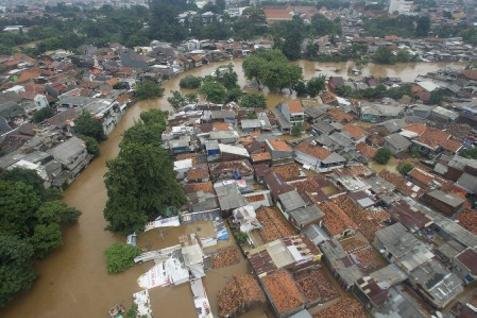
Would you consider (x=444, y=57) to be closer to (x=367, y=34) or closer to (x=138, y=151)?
(x=367, y=34)

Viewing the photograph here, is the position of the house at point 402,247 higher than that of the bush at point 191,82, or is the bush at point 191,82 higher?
the bush at point 191,82

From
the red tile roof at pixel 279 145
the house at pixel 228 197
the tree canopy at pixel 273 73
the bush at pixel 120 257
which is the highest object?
the tree canopy at pixel 273 73

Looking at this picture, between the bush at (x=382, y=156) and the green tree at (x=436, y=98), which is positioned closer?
the bush at (x=382, y=156)

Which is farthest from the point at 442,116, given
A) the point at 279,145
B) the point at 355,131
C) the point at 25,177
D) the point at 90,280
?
the point at 25,177


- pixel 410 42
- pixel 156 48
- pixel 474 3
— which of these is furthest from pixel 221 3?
pixel 474 3

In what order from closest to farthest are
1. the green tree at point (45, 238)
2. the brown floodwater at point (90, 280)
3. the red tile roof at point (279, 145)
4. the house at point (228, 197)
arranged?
1. the brown floodwater at point (90, 280)
2. the green tree at point (45, 238)
3. the house at point (228, 197)
4. the red tile roof at point (279, 145)

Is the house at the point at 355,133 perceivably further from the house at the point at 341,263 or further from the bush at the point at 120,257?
the bush at the point at 120,257

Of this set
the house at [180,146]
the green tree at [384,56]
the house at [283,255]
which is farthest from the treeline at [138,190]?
the green tree at [384,56]

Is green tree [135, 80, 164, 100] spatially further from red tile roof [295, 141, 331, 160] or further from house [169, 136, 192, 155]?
red tile roof [295, 141, 331, 160]
